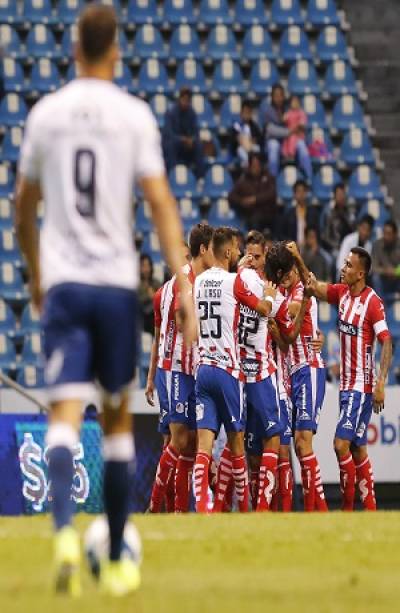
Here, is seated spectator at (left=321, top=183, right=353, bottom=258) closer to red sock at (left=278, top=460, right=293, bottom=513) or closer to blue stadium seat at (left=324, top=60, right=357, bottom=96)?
blue stadium seat at (left=324, top=60, right=357, bottom=96)

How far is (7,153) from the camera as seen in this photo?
23.0m

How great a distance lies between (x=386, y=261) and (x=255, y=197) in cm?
201

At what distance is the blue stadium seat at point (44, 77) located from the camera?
23.9 meters

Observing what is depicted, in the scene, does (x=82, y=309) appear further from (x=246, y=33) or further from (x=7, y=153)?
(x=246, y=33)

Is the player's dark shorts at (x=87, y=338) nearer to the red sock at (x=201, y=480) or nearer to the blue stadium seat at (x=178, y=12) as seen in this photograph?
the red sock at (x=201, y=480)

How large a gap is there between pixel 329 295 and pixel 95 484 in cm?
311

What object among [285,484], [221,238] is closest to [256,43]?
[285,484]

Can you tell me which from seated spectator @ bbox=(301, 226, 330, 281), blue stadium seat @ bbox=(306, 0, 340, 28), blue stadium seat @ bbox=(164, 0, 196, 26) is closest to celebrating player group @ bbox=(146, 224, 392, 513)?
seated spectator @ bbox=(301, 226, 330, 281)

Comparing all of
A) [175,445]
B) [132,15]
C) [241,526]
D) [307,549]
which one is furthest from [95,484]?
[132,15]

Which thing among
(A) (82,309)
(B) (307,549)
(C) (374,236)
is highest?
(C) (374,236)

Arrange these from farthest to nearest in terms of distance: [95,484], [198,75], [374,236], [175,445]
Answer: [198,75], [374,236], [95,484], [175,445]

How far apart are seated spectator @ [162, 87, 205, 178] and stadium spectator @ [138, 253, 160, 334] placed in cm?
351

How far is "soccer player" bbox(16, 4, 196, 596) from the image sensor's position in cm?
664

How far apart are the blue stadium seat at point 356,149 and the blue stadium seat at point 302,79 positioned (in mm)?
944
